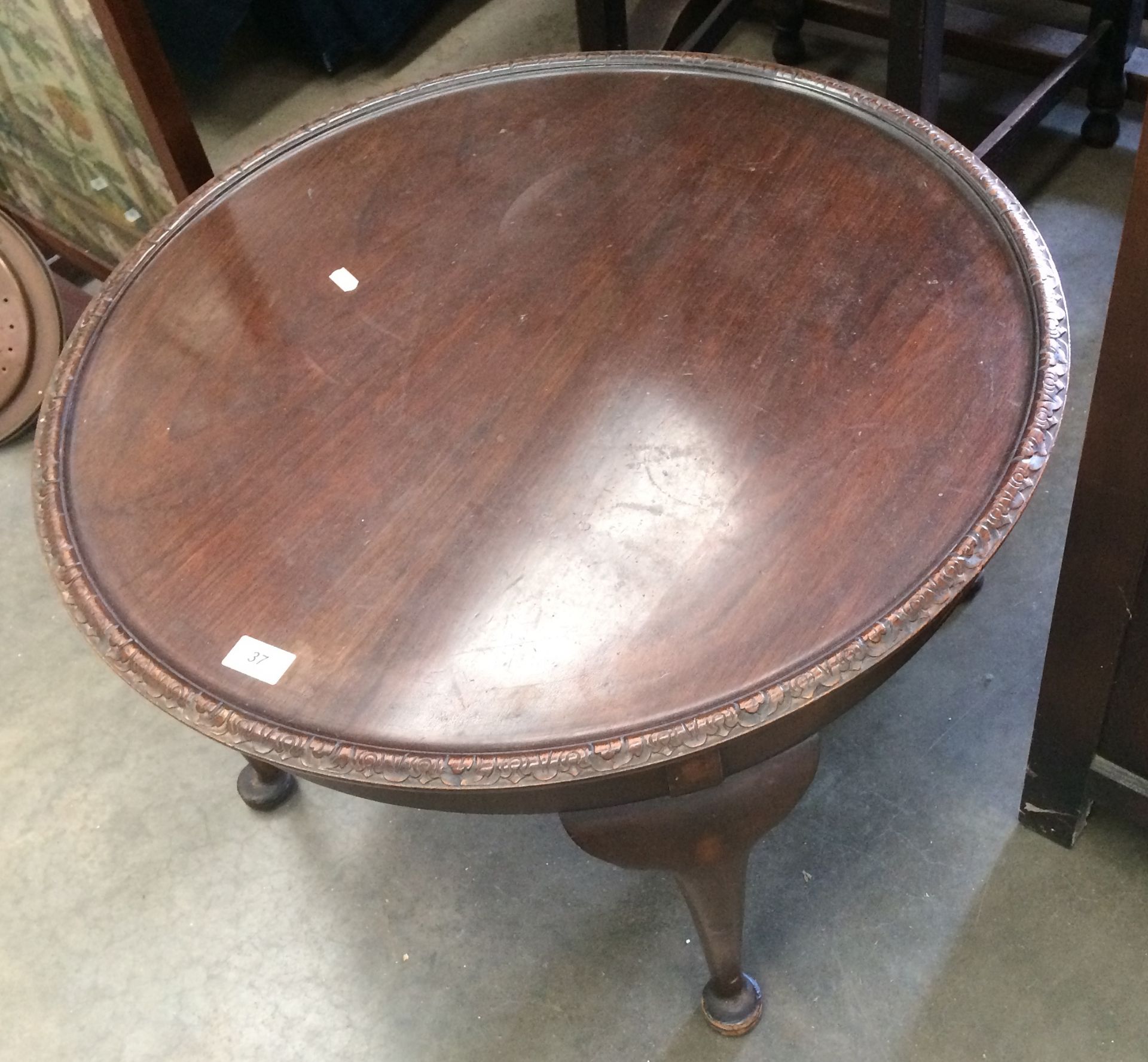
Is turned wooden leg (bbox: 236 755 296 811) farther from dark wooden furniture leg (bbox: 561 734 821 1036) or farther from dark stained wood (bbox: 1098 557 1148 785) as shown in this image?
Result: dark stained wood (bbox: 1098 557 1148 785)

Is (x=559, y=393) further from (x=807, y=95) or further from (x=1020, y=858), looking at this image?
(x=1020, y=858)

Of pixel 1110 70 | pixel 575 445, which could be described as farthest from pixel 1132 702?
pixel 1110 70

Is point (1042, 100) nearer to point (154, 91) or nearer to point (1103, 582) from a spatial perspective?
point (1103, 582)

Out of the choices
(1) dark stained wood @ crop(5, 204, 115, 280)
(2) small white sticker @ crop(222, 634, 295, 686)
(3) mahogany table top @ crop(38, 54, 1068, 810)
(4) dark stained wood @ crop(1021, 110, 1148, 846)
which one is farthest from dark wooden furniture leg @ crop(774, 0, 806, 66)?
(2) small white sticker @ crop(222, 634, 295, 686)

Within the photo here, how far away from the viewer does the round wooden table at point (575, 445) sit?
2.35 ft

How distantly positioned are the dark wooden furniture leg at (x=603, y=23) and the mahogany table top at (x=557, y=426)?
65cm

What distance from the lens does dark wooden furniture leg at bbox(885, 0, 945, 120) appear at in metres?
1.37

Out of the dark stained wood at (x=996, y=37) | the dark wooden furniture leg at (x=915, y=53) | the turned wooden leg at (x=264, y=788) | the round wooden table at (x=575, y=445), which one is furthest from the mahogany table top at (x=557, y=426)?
the dark stained wood at (x=996, y=37)

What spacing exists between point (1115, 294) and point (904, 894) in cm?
65

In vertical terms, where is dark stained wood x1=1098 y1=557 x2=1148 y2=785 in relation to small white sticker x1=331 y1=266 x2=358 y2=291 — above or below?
below

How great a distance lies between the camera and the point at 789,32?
2.04 metres

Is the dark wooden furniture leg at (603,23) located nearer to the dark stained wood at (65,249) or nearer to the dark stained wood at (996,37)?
the dark stained wood at (996,37)

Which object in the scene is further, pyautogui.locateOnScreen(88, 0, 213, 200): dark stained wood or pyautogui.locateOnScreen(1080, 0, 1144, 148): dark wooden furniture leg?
pyautogui.locateOnScreen(1080, 0, 1144, 148): dark wooden furniture leg

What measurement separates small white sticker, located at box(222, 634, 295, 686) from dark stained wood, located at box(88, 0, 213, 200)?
2.60ft
